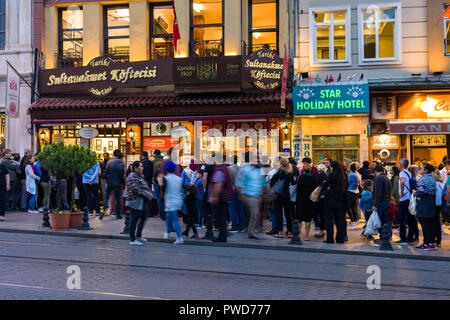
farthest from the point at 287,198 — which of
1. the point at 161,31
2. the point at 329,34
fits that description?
the point at 161,31

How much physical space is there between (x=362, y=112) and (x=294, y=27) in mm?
4131

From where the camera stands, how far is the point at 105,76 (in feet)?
63.9

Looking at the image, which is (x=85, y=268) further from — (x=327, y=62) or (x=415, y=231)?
(x=327, y=62)

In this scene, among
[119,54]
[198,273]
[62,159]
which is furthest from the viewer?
[119,54]

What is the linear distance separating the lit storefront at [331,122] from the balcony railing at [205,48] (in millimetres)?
3804

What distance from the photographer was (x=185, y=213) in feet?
39.8

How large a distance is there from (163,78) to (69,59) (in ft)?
16.0

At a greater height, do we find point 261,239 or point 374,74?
point 374,74

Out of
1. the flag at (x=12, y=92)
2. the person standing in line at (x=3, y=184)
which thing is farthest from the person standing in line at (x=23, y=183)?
the flag at (x=12, y=92)

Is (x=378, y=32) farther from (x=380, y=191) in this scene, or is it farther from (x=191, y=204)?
(x=191, y=204)

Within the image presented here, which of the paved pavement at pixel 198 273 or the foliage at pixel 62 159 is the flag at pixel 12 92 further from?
the paved pavement at pixel 198 273

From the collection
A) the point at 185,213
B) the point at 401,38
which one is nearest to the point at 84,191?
the point at 185,213

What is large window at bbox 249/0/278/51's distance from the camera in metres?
19.2

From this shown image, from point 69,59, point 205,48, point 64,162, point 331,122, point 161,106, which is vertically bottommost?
point 64,162
